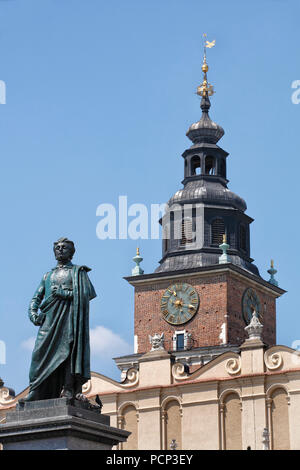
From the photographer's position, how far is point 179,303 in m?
58.8

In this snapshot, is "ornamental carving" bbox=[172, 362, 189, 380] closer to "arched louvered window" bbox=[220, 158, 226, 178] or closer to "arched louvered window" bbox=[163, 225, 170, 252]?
"arched louvered window" bbox=[163, 225, 170, 252]

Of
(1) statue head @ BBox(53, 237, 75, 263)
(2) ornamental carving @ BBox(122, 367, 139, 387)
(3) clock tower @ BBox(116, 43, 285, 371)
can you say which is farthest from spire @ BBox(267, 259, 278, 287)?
(1) statue head @ BBox(53, 237, 75, 263)

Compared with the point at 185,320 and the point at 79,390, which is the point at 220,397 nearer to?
the point at 185,320

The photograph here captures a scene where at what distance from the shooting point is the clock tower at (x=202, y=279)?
57.4 metres

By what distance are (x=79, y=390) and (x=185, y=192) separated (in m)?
47.6

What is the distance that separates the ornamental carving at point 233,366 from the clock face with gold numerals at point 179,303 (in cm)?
864

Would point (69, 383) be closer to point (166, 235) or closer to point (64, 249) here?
point (64, 249)

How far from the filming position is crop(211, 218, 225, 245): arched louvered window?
59969mm

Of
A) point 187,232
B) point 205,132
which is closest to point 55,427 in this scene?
point 187,232

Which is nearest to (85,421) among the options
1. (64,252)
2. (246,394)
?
(64,252)

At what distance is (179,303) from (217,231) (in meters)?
4.65

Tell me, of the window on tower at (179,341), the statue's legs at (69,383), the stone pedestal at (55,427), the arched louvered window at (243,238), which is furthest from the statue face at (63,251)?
the arched louvered window at (243,238)

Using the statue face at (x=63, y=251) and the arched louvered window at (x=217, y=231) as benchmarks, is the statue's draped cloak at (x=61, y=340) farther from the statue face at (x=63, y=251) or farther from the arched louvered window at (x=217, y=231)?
the arched louvered window at (x=217, y=231)

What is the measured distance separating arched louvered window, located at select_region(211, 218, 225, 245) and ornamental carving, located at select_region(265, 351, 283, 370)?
12260 millimetres
